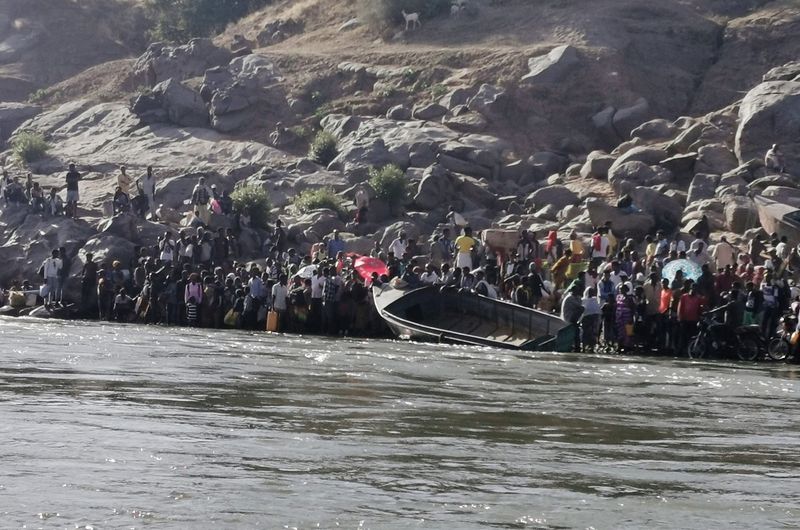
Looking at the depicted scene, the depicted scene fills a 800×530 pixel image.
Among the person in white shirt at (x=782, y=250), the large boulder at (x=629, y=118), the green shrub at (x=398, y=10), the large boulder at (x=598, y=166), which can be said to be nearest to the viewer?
the person in white shirt at (x=782, y=250)

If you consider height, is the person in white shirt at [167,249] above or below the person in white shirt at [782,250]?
below

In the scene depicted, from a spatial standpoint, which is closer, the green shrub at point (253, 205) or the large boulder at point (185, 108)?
the green shrub at point (253, 205)

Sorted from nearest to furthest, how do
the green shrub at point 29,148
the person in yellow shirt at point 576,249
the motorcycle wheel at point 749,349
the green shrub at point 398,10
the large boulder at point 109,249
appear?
the motorcycle wheel at point 749,349, the person in yellow shirt at point 576,249, the large boulder at point 109,249, the green shrub at point 29,148, the green shrub at point 398,10

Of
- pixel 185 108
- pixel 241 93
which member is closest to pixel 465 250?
pixel 241 93

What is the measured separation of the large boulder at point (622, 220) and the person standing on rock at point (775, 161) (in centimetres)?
442

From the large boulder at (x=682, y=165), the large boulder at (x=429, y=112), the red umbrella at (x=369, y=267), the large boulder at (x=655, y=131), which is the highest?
the large boulder at (x=429, y=112)

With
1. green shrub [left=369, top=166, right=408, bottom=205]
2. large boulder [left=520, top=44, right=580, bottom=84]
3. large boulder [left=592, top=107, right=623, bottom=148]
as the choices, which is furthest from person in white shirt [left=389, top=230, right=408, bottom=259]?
large boulder [left=520, top=44, right=580, bottom=84]

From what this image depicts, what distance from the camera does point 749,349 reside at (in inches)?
945

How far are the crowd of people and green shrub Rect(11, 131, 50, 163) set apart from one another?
1458 centimetres

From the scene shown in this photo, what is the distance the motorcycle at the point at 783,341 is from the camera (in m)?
23.7

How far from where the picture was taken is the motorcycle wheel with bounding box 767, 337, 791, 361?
2369 centimetres

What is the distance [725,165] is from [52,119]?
90.6 ft

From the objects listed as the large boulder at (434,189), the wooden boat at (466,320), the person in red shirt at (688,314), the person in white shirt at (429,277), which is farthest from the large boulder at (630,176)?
the person in red shirt at (688,314)

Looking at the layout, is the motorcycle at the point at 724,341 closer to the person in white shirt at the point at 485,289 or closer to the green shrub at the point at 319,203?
the person in white shirt at the point at 485,289
